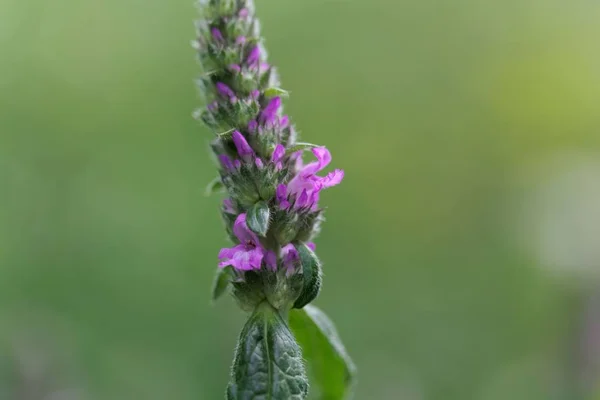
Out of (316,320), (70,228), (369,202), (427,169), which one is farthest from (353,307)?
(316,320)

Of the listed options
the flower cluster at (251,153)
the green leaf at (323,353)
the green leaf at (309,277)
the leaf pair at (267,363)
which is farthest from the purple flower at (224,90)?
the green leaf at (323,353)

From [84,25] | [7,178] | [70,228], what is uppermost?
[84,25]

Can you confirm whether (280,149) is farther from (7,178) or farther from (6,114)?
(6,114)

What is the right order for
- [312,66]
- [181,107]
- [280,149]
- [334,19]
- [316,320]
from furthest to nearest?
[334,19]
[312,66]
[181,107]
[316,320]
[280,149]

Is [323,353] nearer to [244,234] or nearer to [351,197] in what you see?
[244,234]

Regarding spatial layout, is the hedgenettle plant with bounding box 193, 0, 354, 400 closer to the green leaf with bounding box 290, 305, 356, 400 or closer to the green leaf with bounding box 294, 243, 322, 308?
the green leaf with bounding box 294, 243, 322, 308

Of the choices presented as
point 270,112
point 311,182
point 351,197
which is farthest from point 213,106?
point 351,197

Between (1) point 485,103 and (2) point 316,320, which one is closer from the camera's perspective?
(2) point 316,320

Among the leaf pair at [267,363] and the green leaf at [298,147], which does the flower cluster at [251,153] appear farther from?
the leaf pair at [267,363]

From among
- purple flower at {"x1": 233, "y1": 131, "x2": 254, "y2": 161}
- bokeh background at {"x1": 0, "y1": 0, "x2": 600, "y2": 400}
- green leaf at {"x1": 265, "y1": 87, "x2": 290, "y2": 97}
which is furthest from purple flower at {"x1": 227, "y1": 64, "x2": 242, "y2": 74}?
bokeh background at {"x1": 0, "y1": 0, "x2": 600, "y2": 400}
